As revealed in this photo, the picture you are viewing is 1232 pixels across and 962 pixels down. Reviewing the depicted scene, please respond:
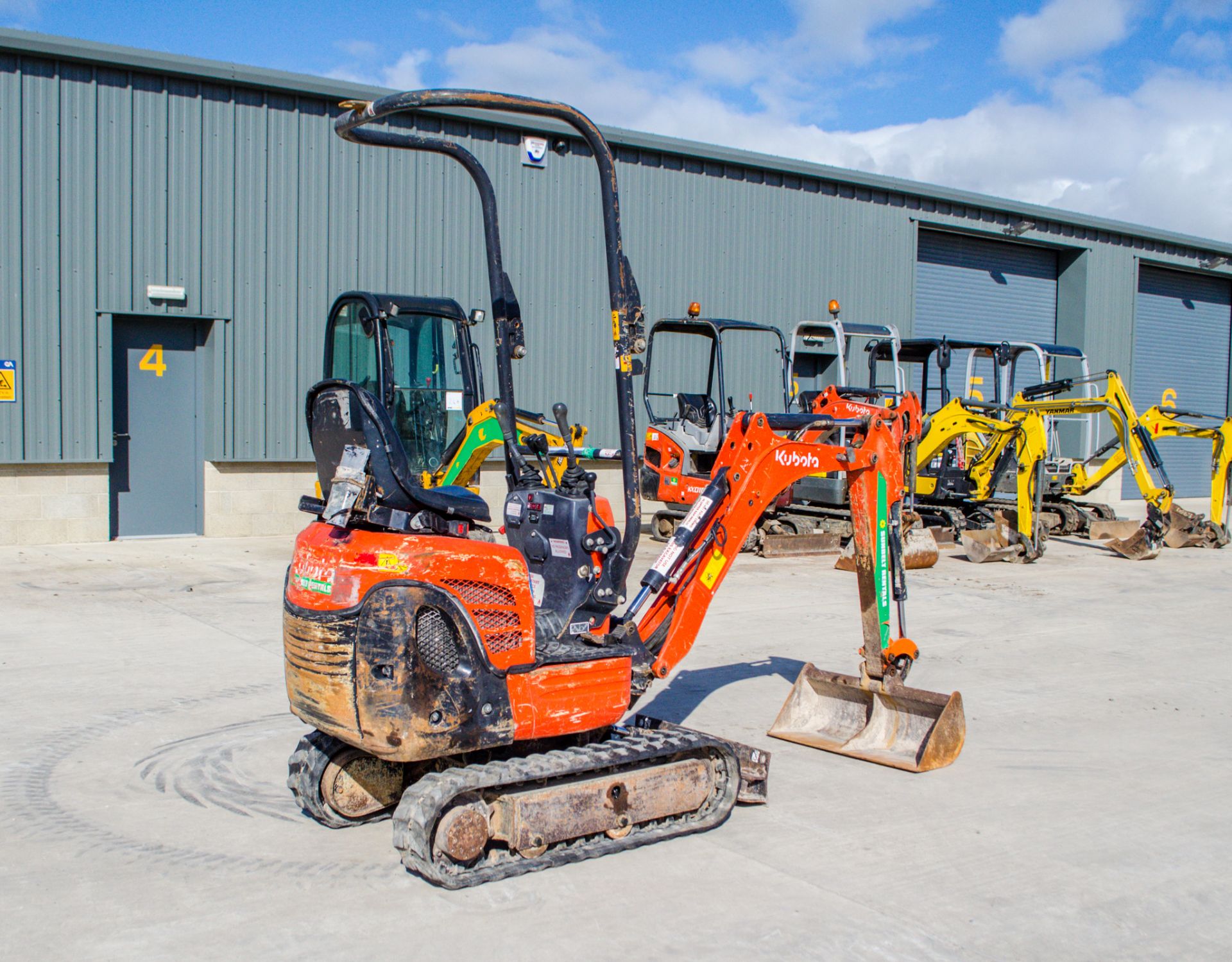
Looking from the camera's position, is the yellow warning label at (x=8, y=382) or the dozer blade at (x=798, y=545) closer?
the yellow warning label at (x=8, y=382)

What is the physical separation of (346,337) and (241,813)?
26.3 ft

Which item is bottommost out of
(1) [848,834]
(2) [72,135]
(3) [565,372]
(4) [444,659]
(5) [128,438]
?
(1) [848,834]

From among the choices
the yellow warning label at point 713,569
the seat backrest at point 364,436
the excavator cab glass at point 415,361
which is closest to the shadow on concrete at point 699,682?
the yellow warning label at point 713,569

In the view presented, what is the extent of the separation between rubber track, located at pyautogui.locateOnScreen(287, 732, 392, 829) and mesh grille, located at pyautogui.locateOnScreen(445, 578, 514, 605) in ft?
3.18

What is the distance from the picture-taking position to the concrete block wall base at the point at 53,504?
13.2m

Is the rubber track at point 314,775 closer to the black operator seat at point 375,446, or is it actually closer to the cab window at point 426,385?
the black operator seat at point 375,446

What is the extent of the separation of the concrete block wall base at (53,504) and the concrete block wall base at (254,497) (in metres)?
1.29

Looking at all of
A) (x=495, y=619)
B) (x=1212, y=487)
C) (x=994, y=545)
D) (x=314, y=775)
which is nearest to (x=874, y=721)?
(x=495, y=619)

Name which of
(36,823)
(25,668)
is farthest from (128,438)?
(36,823)

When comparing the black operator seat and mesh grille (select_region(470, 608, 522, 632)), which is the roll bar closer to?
the black operator seat

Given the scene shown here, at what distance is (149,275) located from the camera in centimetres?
1393

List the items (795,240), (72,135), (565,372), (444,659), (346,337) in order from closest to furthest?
(444,659) → (346,337) → (72,135) → (565,372) → (795,240)

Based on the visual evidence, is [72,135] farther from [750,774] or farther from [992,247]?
[992,247]

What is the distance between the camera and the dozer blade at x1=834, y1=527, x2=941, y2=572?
12.8 metres
